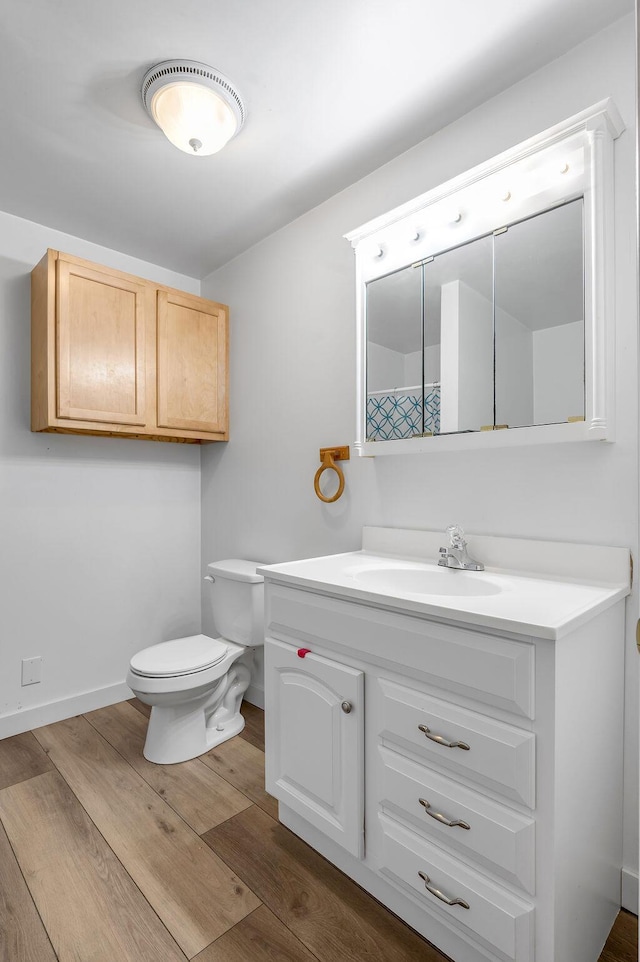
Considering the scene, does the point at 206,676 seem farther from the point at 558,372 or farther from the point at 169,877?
the point at 558,372

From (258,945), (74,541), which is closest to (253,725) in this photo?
(258,945)

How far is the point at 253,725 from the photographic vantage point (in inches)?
89.1

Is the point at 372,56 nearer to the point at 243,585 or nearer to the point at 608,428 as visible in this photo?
the point at 608,428

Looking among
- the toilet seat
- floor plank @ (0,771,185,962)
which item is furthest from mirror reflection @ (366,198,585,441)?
floor plank @ (0,771,185,962)

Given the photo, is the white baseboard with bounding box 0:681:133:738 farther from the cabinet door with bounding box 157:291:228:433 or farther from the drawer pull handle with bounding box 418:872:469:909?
the drawer pull handle with bounding box 418:872:469:909

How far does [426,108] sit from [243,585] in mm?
1937

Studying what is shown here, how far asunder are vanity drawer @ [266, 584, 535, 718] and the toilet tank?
69 centimetres

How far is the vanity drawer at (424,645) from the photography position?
37.7 inches

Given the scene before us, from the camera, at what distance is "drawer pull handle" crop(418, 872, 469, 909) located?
1039mm

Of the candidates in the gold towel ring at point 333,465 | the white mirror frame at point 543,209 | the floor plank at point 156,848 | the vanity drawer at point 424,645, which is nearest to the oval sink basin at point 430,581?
the vanity drawer at point 424,645

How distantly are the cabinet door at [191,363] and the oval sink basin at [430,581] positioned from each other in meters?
1.38

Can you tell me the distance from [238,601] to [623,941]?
164 centimetres

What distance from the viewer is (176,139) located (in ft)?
5.20

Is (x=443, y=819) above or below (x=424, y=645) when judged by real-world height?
below
